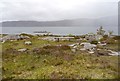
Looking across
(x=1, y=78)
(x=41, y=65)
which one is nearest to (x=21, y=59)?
(x=41, y=65)

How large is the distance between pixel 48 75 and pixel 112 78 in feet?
13.6

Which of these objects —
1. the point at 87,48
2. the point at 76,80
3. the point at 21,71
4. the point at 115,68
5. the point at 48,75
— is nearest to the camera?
the point at 76,80

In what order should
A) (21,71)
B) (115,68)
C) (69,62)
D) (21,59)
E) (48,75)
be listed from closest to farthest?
(48,75), (21,71), (115,68), (69,62), (21,59)

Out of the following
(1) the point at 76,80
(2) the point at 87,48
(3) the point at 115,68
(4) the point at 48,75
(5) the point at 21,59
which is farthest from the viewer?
(2) the point at 87,48

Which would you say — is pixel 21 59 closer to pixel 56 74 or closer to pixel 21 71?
pixel 21 71

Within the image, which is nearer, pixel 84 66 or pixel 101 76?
pixel 101 76

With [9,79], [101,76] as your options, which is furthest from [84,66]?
[9,79]

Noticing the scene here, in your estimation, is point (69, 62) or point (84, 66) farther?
point (69, 62)

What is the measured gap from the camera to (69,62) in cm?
1786

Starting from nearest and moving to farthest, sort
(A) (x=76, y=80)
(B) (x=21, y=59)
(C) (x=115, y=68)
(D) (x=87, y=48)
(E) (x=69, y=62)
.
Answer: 1. (A) (x=76, y=80)
2. (C) (x=115, y=68)
3. (E) (x=69, y=62)
4. (B) (x=21, y=59)
5. (D) (x=87, y=48)

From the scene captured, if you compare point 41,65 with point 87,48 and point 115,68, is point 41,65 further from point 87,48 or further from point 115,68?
point 87,48

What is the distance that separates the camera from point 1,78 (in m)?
13.5

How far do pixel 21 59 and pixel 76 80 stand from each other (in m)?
8.42

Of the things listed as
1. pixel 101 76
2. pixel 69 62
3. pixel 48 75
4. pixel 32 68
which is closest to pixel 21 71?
pixel 32 68
